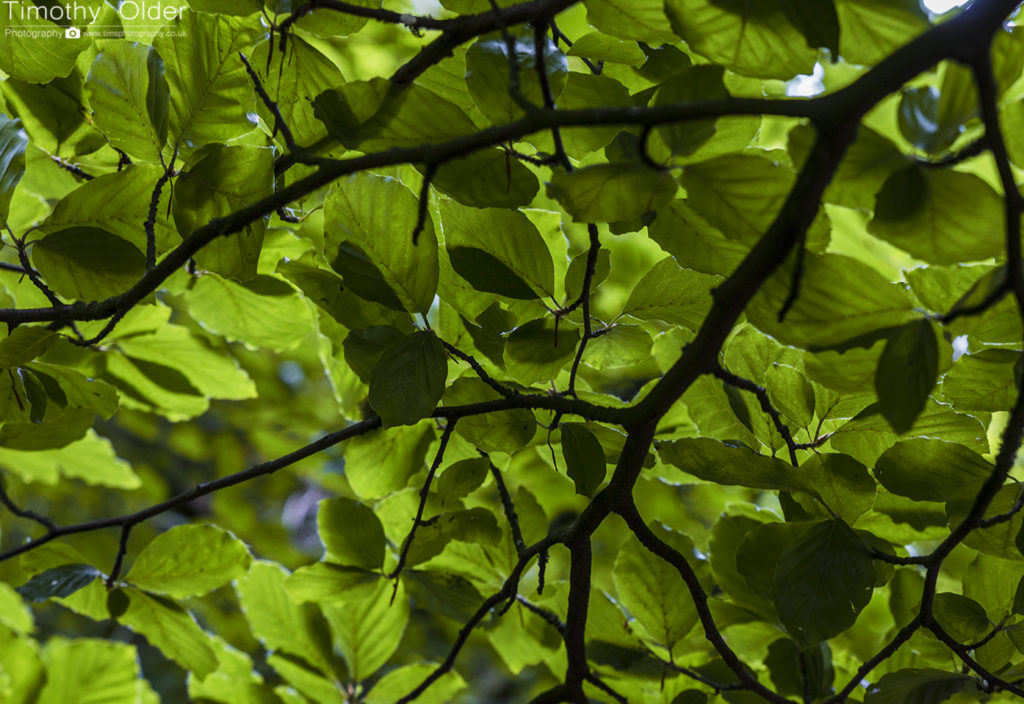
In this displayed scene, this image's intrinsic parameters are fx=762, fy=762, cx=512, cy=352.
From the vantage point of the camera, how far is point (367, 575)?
2.27 ft

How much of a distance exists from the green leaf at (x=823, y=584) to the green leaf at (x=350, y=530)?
35cm

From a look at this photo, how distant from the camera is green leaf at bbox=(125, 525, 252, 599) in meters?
0.71

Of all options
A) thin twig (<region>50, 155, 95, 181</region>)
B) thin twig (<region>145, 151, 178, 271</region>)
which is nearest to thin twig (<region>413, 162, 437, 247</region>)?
thin twig (<region>145, 151, 178, 271</region>)

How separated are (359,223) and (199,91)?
19 cm

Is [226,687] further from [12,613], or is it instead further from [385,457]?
[12,613]

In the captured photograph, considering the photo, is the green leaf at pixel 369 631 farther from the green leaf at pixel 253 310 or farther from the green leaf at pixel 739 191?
the green leaf at pixel 739 191

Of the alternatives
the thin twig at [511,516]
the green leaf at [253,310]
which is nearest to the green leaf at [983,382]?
the thin twig at [511,516]

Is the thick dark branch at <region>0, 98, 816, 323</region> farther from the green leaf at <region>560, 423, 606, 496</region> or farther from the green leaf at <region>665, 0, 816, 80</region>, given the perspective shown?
the green leaf at <region>560, 423, 606, 496</region>

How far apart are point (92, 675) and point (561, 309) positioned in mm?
887

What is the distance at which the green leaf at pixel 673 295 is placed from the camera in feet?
1.71

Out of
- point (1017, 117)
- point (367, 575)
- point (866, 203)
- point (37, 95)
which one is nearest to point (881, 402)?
point (866, 203)

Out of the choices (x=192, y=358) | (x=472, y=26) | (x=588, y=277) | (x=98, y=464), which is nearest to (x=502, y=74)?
(x=472, y=26)

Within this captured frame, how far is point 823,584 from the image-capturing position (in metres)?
0.45

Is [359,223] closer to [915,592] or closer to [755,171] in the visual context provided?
[755,171]
